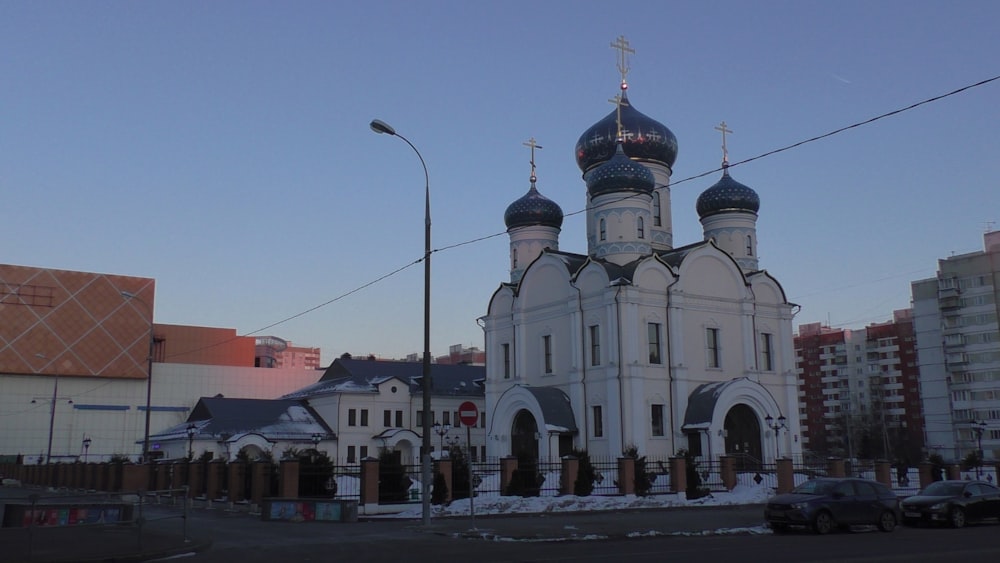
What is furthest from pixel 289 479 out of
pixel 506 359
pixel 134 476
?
Result: pixel 506 359

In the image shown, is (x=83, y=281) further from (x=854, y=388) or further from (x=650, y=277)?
(x=854, y=388)

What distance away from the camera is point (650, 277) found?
37.4m

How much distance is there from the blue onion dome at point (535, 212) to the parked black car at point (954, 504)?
2679cm

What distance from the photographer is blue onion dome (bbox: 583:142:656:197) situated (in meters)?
38.9

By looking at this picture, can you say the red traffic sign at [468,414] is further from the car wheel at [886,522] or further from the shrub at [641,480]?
the shrub at [641,480]

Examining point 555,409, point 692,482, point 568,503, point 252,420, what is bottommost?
point 568,503

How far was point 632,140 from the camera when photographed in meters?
42.5

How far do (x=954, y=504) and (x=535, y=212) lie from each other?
27.8 metres

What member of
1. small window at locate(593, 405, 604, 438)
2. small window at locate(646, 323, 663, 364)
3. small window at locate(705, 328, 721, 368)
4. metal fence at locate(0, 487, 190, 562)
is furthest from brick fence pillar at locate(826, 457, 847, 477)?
metal fence at locate(0, 487, 190, 562)

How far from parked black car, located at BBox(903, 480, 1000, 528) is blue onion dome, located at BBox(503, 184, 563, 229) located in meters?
26.8

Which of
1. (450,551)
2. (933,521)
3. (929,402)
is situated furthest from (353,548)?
(929,402)

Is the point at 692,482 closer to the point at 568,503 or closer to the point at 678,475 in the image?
the point at 678,475

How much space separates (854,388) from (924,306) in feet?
66.8

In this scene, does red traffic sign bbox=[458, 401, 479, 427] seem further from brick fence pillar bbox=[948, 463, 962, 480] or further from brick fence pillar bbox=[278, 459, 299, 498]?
brick fence pillar bbox=[948, 463, 962, 480]
